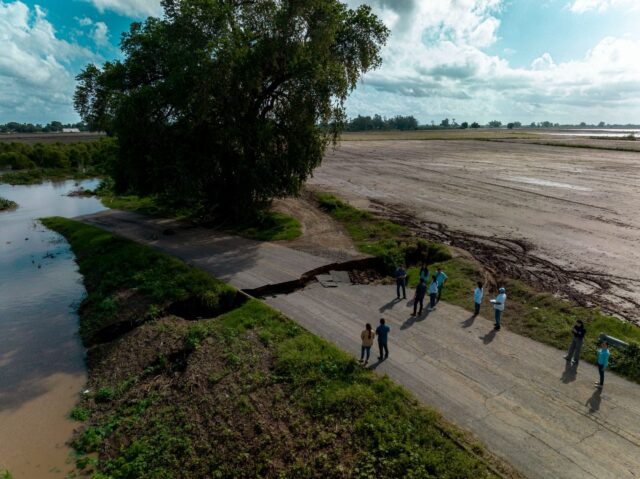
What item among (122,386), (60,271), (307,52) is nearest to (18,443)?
(122,386)

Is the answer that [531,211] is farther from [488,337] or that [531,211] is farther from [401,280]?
[488,337]

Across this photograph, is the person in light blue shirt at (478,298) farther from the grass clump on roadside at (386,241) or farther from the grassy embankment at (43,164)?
the grassy embankment at (43,164)

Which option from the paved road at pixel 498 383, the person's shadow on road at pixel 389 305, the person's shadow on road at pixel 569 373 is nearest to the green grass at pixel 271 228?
the paved road at pixel 498 383

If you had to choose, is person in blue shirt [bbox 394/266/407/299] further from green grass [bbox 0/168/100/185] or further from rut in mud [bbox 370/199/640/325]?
green grass [bbox 0/168/100/185]

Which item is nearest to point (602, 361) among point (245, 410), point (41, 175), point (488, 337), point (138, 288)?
point (488, 337)

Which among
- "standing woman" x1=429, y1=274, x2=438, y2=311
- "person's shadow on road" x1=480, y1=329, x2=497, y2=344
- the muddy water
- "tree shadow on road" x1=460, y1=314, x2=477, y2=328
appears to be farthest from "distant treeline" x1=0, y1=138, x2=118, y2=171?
"person's shadow on road" x1=480, y1=329, x2=497, y2=344

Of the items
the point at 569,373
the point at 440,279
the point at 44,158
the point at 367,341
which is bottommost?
the point at 44,158
